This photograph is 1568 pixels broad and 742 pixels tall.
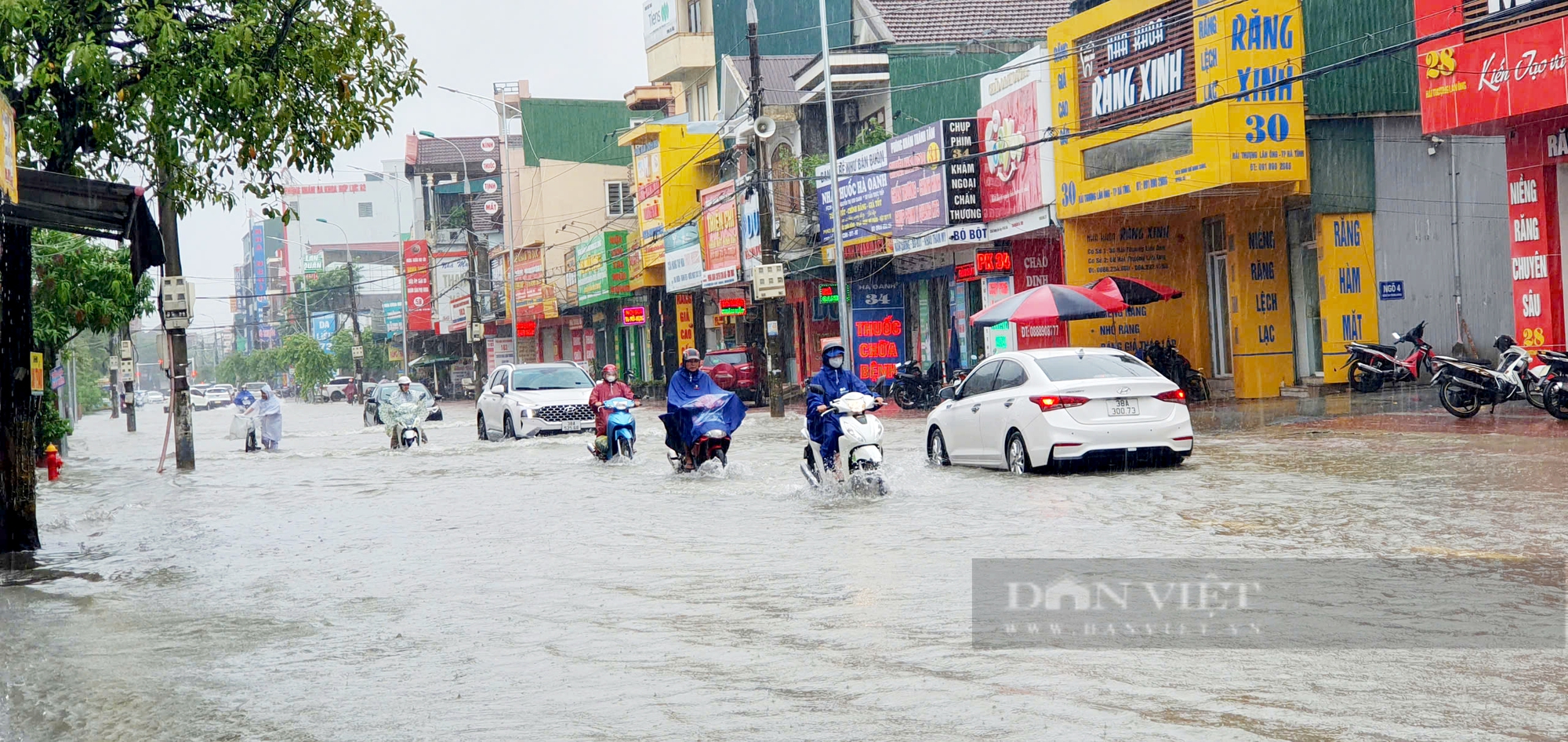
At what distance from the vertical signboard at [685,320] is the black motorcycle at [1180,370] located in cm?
2715

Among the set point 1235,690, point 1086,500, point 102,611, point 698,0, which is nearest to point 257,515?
point 102,611

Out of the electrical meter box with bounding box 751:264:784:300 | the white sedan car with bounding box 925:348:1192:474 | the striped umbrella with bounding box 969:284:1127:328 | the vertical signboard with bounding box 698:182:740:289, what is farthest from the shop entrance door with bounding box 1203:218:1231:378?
the vertical signboard with bounding box 698:182:740:289

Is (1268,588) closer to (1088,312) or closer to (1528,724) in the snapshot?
(1528,724)

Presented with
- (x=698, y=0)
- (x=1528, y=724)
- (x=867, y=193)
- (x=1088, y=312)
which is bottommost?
(x=1528, y=724)

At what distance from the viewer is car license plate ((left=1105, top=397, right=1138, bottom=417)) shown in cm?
1524

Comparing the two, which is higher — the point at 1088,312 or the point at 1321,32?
the point at 1321,32

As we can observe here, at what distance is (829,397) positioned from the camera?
1491cm

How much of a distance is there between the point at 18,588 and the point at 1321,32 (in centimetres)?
2089

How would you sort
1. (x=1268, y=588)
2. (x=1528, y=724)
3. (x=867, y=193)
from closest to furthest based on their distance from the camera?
(x=1528, y=724) < (x=1268, y=588) < (x=867, y=193)

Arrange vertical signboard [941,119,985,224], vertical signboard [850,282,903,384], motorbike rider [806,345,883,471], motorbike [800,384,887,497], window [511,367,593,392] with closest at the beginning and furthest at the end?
motorbike [800,384,887,497], motorbike rider [806,345,883,471], window [511,367,593,392], vertical signboard [941,119,985,224], vertical signboard [850,282,903,384]

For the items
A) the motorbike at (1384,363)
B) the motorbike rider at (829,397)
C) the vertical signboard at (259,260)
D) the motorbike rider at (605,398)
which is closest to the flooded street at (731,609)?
the motorbike rider at (829,397)

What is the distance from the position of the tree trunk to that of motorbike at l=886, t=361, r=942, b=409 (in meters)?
21.1

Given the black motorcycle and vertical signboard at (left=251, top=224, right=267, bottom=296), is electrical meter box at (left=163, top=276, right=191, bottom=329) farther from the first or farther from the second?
vertical signboard at (left=251, top=224, right=267, bottom=296)

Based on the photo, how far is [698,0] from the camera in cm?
5759
